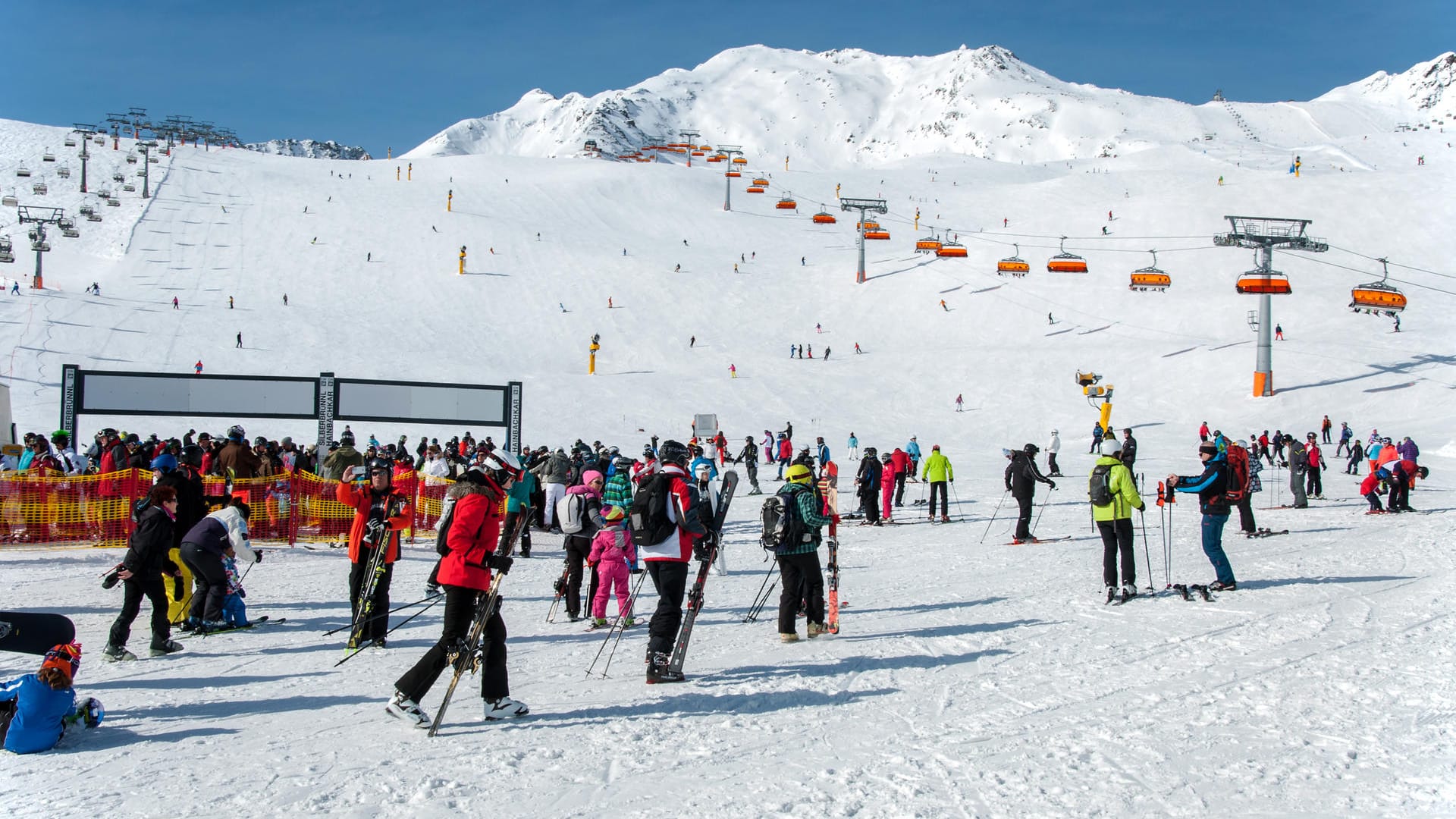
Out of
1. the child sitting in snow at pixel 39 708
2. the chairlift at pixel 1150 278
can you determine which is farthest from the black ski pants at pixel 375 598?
the chairlift at pixel 1150 278

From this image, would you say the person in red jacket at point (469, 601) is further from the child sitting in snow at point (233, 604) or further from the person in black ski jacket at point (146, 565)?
the child sitting in snow at point (233, 604)

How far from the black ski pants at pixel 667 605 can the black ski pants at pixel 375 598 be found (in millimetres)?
2334

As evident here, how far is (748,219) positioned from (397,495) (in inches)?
2791

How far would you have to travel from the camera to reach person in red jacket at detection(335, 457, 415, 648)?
296 inches

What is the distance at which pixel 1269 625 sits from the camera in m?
7.77

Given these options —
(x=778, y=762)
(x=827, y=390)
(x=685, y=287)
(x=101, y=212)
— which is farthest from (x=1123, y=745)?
(x=101, y=212)

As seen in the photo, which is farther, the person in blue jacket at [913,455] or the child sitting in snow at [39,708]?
the person in blue jacket at [913,455]

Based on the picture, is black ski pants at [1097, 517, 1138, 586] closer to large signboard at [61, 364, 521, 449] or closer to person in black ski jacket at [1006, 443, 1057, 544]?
person in black ski jacket at [1006, 443, 1057, 544]

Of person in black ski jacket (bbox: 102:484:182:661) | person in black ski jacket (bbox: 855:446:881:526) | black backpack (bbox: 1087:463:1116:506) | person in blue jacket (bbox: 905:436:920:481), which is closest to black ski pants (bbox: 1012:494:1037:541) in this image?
person in black ski jacket (bbox: 855:446:881:526)

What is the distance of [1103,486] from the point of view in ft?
29.2

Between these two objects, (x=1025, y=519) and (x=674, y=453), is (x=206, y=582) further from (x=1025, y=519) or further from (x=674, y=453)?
(x=1025, y=519)

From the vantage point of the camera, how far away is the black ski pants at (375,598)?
7.60m

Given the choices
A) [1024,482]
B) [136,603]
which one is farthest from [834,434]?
[136,603]

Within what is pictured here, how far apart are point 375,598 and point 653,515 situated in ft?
8.53
